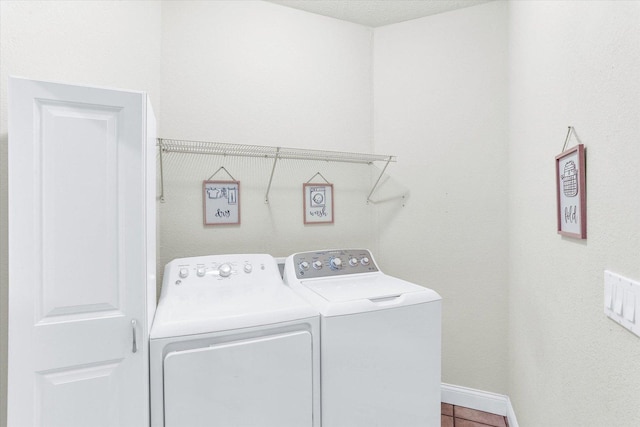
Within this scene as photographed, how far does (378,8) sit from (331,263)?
180 cm

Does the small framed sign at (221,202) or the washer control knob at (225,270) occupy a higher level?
the small framed sign at (221,202)

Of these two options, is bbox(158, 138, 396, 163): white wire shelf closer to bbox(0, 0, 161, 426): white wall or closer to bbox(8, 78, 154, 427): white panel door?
bbox(0, 0, 161, 426): white wall

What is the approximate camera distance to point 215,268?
1731 millimetres

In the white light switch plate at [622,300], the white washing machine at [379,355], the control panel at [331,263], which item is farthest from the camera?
the control panel at [331,263]

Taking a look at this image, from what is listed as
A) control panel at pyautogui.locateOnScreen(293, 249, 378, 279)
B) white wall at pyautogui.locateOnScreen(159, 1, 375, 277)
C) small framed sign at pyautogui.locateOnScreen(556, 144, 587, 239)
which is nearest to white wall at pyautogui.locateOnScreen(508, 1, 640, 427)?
small framed sign at pyautogui.locateOnScreen(556, 144, 587, 239)

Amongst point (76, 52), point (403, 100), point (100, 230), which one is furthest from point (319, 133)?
point (100, 230)

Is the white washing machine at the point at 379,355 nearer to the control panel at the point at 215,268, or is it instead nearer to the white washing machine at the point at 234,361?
the white washing machine at the point at 234,361

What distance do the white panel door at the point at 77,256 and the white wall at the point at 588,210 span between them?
1457 mm

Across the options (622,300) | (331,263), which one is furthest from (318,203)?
(622,300)

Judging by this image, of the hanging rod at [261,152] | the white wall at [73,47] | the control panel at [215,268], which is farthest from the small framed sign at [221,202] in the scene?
the white wall at [73,47]

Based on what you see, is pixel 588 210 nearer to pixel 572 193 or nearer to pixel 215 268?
pixel 572 193

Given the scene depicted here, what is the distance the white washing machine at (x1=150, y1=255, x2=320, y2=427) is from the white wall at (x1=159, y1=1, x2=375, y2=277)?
0.67m

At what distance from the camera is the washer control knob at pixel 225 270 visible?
1.71m

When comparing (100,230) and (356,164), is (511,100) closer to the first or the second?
(356,164)
